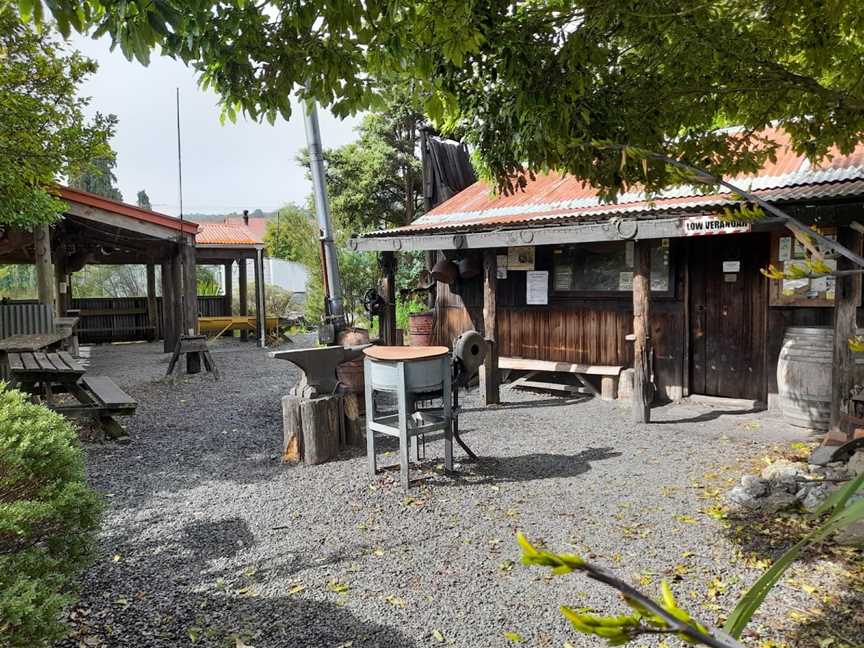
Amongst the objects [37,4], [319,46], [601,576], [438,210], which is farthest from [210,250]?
[601,576]

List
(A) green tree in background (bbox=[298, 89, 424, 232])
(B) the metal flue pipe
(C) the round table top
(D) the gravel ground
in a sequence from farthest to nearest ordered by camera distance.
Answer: (A) green tree in background (bbox=[298, 89, 424, 232]) < (B) the metal flue pipe < (C) the round table top < (D) the gravel ground

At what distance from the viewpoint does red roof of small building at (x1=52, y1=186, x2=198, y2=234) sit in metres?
11.8

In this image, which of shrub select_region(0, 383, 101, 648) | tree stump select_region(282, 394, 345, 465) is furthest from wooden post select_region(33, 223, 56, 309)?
shrub select_region(0, 383, 101, 648)

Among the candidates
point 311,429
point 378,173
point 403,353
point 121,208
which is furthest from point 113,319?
point 403,353

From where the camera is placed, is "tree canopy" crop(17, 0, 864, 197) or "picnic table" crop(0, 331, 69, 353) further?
"picnic table" crop(0, 331, 69, 353)

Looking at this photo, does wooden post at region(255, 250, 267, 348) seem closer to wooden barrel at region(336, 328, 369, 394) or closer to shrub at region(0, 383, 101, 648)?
wooden barrel at region(336, 328, 369, 394)

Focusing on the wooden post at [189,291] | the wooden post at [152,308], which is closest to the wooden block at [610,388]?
the wooden post at [189,291]

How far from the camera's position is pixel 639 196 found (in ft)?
26.9

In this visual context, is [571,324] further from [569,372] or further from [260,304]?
[260,304]

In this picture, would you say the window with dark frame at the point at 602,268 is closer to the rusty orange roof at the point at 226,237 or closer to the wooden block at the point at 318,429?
the wooden block at the point at 318,429

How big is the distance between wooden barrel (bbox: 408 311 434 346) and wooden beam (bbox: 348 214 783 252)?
1.56 m

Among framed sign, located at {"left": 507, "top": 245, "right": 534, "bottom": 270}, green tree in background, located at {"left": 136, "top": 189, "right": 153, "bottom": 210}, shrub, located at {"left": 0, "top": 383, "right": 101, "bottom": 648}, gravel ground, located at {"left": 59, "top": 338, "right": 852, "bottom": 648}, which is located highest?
green tree in background, located at {"left": 136, "top": 189, "right": 153, "bottom": 210}

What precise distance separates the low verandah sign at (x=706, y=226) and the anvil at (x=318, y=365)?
12.3ft

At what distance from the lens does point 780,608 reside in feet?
10.4
